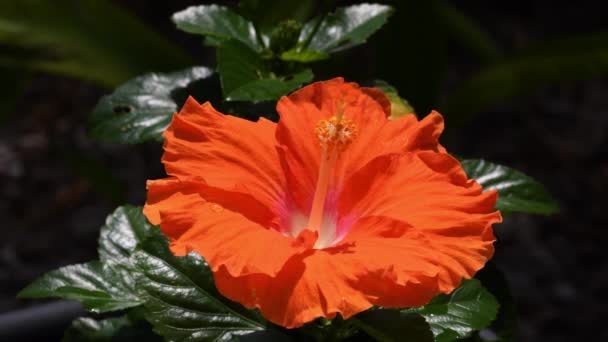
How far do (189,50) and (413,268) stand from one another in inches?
84.5

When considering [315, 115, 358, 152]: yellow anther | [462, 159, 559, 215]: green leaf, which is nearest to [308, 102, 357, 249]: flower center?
[315, 115, 358, 152]: yellow anther

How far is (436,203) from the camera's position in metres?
0.77

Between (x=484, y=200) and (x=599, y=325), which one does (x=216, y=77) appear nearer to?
(x=484, y=200)

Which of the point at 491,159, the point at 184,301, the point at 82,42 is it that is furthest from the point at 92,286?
the point at 491,159

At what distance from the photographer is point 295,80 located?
0.95m

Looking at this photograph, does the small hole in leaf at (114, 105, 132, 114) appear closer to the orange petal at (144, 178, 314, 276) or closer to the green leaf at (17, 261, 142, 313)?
the green leaf at (17, 261, 142, 313)

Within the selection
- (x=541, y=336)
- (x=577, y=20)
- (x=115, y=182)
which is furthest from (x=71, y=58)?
(x=577, y=20)

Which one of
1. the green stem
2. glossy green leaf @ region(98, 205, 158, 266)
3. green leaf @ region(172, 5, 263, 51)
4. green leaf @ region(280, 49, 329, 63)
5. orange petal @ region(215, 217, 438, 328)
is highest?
green leaf @ region(172, 5, 263, 51)

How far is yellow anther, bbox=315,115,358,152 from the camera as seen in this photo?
823 millimetres

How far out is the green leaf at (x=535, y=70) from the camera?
2.08 m

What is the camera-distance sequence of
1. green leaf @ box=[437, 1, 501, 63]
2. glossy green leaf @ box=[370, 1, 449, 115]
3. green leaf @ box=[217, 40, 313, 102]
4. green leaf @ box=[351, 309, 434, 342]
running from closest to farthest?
1. green leaf @ box=[351, 309, 434, 342]
2. green leaf @ box=[217, 40, 313, 102]
3. glossy green leaf @ box=[370, 1, 449, 115]
4. green leaf @ box=[437, 1, 501, 63]

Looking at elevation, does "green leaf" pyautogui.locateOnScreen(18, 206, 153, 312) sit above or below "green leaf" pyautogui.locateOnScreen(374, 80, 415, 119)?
below

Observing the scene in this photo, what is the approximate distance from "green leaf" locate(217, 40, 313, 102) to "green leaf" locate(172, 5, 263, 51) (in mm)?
35

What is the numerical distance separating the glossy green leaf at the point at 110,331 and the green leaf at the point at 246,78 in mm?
292
